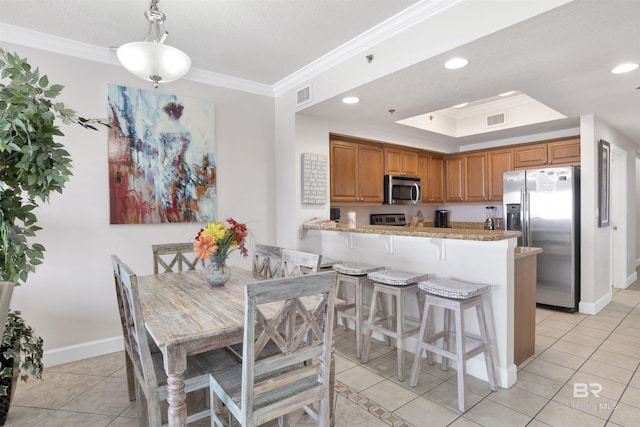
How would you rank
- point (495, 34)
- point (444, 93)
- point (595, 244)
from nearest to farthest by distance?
1. point (495, 34)
2. point (444, 93)
3. point (595, 244)

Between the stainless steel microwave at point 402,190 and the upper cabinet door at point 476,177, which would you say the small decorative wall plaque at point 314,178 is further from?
the upper cabinet door at point 476,177

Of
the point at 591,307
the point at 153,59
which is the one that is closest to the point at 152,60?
the point at 153,59

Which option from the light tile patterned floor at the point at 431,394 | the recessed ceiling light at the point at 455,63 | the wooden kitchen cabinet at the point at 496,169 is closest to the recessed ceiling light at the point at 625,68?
the recessed ceiling light at the point at 455,63

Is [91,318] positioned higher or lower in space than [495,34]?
lower

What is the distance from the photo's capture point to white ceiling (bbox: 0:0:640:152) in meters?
1.99

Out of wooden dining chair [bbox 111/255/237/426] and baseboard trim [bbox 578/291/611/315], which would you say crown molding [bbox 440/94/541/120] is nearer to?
baseboard trim [bbox 578/291/611/315]

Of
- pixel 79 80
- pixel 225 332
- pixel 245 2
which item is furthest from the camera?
pixel 79 80

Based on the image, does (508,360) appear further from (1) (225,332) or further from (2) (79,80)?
(2) (79,80)

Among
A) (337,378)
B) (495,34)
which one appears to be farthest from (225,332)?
(495,34)

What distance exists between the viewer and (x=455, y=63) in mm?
2408

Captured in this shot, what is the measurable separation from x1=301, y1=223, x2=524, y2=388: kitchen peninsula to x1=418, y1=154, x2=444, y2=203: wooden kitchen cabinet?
2.61 metres

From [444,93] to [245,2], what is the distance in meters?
1.85

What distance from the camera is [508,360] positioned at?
2.36 m

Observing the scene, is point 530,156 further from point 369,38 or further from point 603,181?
point 369,38
